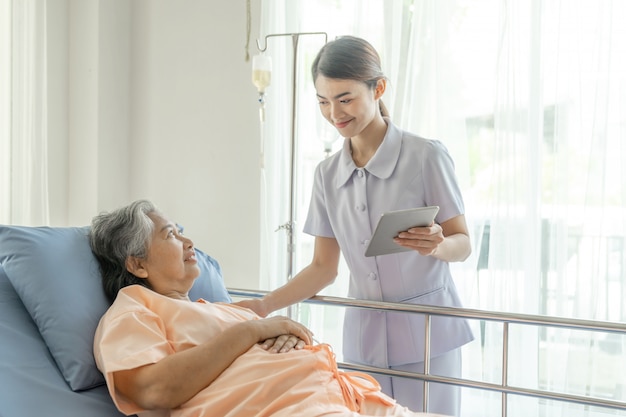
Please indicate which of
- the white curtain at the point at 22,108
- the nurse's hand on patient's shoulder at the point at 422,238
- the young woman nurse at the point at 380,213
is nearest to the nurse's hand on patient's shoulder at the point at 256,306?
the young woman nurse at the point at 380,213

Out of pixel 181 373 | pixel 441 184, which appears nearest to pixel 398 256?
pixel 441 184

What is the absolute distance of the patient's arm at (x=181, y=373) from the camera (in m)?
1.80

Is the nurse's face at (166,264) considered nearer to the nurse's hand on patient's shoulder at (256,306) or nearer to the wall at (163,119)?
the nurse's hand on patient's shoulder at (256,306)

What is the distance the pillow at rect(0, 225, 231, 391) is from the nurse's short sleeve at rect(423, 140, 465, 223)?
1086 millimetres

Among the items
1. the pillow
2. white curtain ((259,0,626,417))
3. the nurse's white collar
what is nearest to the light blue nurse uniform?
the nurse's white collar

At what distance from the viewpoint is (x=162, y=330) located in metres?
1.96

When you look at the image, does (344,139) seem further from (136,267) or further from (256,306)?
(136,267)

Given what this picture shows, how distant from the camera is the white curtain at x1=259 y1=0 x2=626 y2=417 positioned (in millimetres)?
3275

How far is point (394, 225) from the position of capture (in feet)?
6.49

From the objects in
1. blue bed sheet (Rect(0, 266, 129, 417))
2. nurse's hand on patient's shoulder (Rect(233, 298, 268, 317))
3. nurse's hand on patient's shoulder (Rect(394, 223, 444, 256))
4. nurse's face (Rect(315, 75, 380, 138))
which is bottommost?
blue bed sheet (Rect(0, 266, 129, 417))

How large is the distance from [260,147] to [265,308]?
78.3 inches

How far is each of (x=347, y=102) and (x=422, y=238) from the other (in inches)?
20.8

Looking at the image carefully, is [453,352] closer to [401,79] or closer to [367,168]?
[367,168]

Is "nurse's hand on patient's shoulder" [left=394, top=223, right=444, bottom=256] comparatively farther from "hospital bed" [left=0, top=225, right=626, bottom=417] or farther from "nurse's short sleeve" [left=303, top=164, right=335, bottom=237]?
"nurse's short sleeve" [left=303, top=164, right=335, bottom=237]
